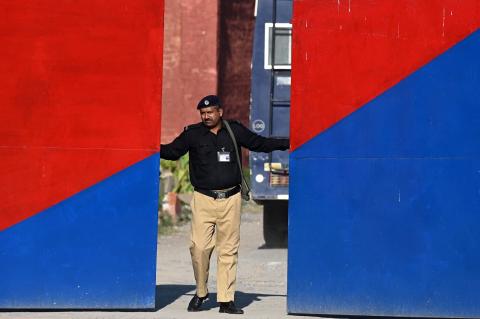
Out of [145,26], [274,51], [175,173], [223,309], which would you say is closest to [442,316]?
[223,309]

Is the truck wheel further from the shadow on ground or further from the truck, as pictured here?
the shadow on ground

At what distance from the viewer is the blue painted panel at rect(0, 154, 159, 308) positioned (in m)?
9.91

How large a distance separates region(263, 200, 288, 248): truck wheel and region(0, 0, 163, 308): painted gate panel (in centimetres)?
750

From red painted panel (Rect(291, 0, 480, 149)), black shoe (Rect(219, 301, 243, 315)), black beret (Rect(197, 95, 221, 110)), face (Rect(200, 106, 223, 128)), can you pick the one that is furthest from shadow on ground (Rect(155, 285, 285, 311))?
red painted panel (Rect(291, 0, 480, 149))

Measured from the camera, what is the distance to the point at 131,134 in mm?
9906

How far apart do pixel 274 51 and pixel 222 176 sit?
658 centimetres

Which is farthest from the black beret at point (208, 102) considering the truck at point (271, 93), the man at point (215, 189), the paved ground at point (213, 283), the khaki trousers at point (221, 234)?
the truck at point (271, 93)

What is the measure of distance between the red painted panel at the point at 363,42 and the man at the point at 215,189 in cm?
62

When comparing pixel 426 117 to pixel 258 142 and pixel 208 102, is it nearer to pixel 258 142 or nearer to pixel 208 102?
pixel 258 142

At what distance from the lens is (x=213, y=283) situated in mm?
12664

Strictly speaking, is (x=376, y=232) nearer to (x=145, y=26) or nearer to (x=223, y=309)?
(x=223, y=309)

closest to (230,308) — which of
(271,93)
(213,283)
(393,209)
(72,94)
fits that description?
(393,209)

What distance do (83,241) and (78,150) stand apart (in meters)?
0.70

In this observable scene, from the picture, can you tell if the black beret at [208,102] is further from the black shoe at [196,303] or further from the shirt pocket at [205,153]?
the black shoe at [196,303]
